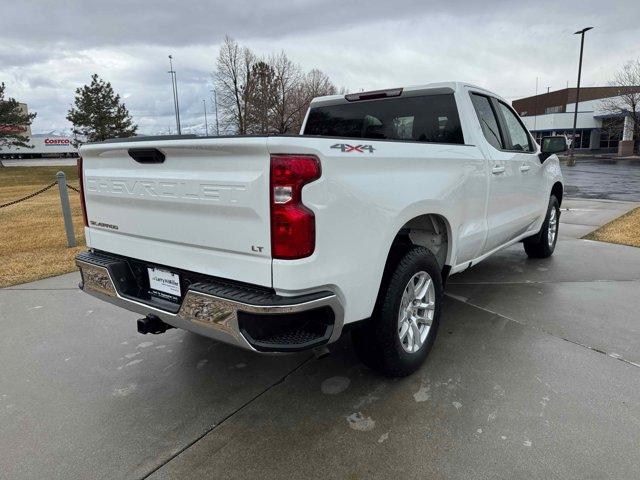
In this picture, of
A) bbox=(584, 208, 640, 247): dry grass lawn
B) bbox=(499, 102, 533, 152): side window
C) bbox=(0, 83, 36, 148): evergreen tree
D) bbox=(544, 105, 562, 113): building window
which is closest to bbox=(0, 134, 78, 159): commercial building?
bbox=(0, 83, 36, 148): evergreen tree

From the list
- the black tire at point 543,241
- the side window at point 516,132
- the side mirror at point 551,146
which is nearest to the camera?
the side window at point 516,132

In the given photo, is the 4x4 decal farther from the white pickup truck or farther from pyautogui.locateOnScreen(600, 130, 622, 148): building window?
pyautogui.locateOnScreen(600, 130, 622, 148): building window

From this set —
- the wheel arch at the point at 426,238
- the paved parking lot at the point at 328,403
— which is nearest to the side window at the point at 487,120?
the wheel arch at the point at 426,238

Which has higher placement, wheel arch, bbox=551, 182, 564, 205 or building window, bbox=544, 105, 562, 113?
building window, bbox=544, 105, 562, 113

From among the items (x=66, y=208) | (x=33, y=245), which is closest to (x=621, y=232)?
(x=66, y=208)

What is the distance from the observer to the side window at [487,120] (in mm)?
4035

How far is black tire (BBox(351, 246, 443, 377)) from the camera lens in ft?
9.00

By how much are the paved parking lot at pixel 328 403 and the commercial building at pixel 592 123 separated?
45742mm

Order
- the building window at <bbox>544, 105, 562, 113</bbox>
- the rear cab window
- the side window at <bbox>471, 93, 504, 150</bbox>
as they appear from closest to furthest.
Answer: the rear cab window < the side window at <bbox>471, 93, 504, 150</bbox> < the building window at <bbox>544, 105, 562, 113</bbox>

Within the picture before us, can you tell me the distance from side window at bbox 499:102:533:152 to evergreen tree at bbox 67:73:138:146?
44.4 meters

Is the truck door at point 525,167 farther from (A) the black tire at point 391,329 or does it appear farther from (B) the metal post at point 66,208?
(B) the metal post at point 66,208

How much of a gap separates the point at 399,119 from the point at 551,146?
7.32 ft

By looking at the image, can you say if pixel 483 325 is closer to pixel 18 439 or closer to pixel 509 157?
pixel 509 157

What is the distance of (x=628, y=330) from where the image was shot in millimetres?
3758
